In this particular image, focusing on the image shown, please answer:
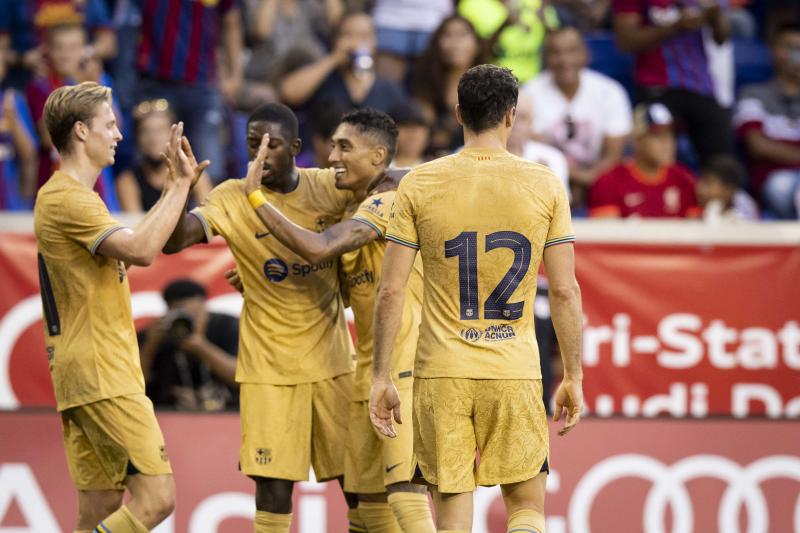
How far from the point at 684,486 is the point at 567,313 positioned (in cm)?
356

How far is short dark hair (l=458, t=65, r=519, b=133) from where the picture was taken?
5812mm

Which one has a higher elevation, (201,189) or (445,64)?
(445,64)

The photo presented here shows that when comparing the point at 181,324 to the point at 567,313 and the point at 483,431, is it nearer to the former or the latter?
the point at 483,431

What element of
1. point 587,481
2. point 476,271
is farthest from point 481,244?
point 587,481

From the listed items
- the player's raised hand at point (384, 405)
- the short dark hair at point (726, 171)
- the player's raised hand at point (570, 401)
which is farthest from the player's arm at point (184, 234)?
the short dark hair at point (726, 171)

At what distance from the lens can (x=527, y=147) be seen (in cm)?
1071

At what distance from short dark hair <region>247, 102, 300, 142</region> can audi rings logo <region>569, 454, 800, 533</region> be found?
3426 mm

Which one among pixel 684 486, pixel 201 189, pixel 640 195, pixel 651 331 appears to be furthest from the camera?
pixel 640 195

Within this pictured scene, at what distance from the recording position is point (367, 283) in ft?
23.4

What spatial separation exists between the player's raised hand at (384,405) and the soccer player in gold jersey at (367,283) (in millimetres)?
672

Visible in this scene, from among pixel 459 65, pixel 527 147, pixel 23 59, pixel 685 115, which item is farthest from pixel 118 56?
pixel 685 115

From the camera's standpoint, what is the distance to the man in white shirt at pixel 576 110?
1169 cm

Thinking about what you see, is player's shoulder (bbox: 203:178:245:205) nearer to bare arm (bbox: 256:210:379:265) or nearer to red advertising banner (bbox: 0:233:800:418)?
bare arm (bbox: 256:210:379:265)

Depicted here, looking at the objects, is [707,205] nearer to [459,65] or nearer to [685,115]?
[685,115]
